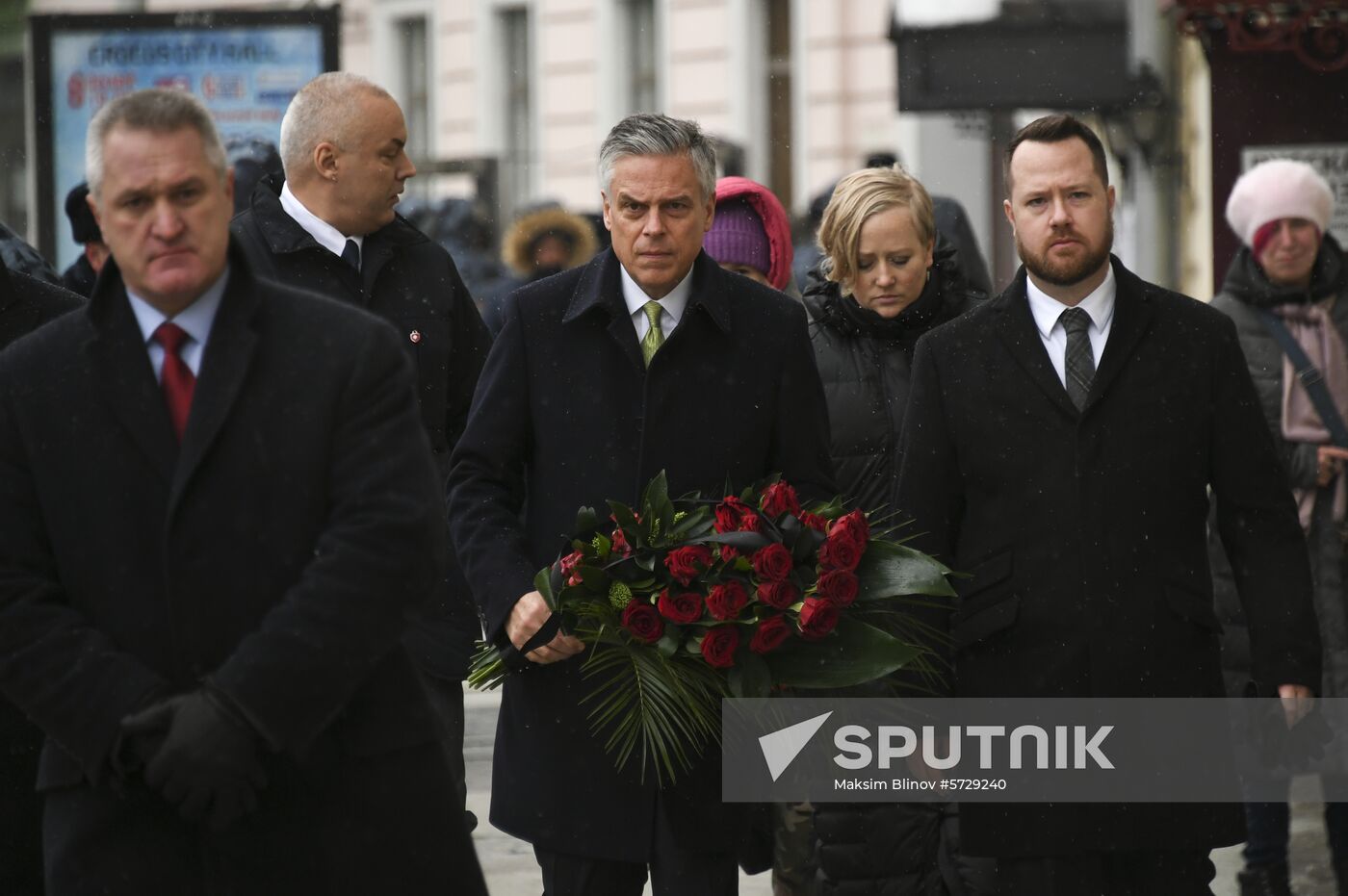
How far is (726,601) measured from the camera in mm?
4742

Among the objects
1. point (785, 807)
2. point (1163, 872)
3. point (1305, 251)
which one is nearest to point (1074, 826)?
point (1163, 872)

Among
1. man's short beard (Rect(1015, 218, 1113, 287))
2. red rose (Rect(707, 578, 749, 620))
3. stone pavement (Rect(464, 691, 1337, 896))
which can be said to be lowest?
stone pavement (Rect(464, 691, 1337, 896))

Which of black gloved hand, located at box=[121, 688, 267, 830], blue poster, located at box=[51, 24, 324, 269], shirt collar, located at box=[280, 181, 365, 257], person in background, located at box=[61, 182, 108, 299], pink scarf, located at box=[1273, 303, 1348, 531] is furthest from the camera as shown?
blue poster, located at box=[51, 24, 324, 269]

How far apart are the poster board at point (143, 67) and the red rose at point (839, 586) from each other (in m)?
7.41

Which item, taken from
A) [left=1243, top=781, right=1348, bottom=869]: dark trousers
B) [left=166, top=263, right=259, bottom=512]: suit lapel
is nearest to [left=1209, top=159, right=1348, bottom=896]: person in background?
[left=1243, top=781, right=1348, bottom=869]: dark trousers

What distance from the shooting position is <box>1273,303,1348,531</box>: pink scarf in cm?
741

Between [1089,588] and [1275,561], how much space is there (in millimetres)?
404

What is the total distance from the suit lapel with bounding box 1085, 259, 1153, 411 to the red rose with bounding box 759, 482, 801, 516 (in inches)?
26.0

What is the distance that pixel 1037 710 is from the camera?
5.12 m

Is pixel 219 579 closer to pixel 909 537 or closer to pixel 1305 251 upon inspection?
pixel 909 537

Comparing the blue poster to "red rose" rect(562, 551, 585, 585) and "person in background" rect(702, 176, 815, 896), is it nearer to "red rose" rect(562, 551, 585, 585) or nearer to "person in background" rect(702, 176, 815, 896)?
"person in background" rect(702, 176, 815, 896)

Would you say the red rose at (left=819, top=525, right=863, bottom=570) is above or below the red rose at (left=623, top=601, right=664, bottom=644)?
above

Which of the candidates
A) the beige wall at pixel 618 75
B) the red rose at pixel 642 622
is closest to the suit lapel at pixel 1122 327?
the red rose at pixel 642 622

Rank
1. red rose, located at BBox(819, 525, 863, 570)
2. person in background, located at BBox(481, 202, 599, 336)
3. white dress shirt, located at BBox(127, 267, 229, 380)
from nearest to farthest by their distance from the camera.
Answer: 1. white dress shirt, located at BBox(127, 267, 229, 380)
2. red rose, located at BBox(819, 525, 863, 570)
3. person in background, located at BBox(481, 202, 599, 336)
